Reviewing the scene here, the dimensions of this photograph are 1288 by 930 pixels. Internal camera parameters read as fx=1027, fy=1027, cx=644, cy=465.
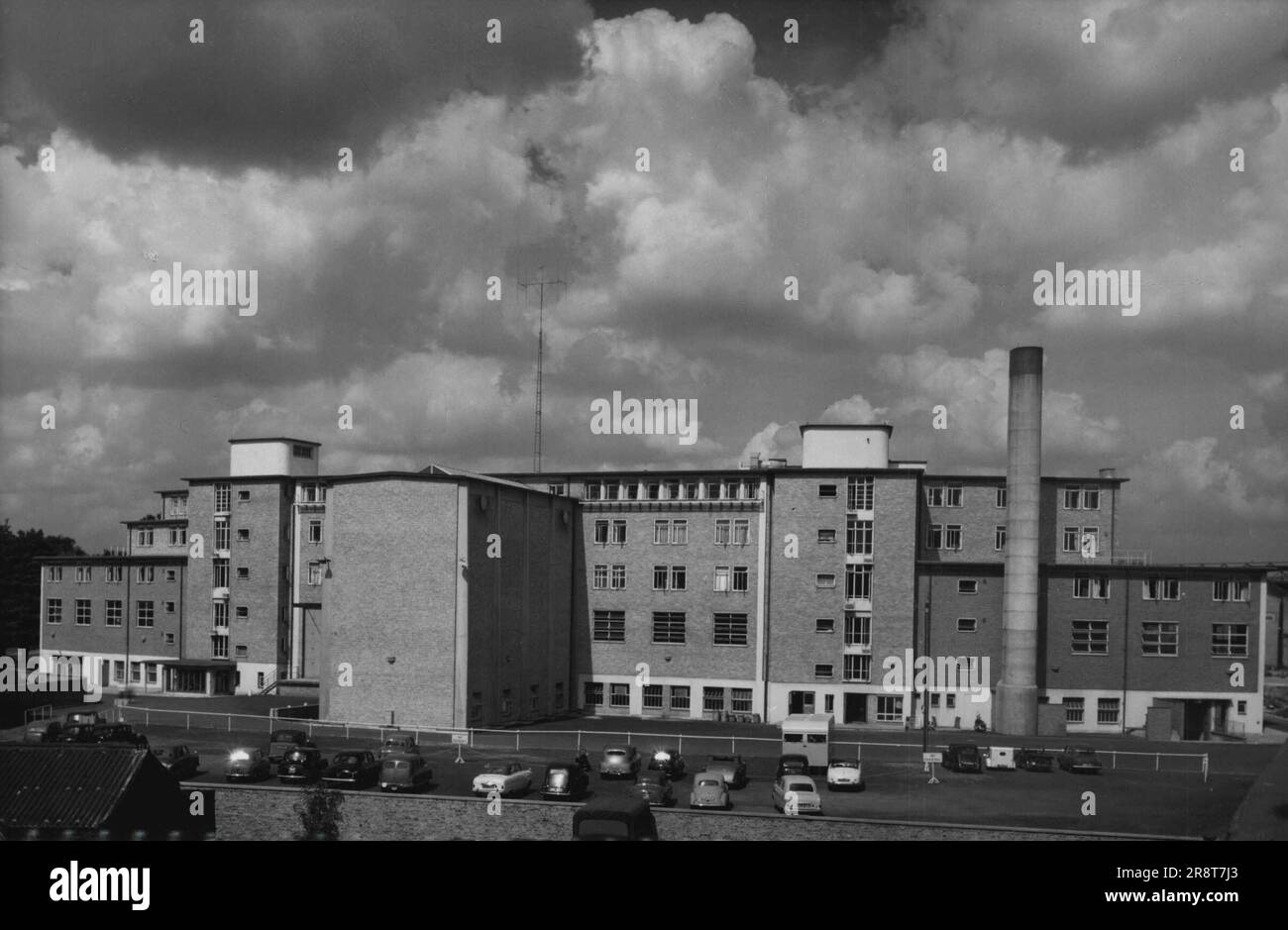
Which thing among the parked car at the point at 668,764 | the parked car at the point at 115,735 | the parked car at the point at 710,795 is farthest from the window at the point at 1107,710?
the parked car at the point at 115,735

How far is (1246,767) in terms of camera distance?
143 ft

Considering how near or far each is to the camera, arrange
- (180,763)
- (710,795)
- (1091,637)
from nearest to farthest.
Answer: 1. (710,795)
2. (180,763)
3. (1091,637)

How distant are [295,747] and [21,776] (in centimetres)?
1009

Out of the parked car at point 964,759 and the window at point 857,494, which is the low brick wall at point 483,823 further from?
the window at point 857,494

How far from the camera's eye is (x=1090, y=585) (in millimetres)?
58438

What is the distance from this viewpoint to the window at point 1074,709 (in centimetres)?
5722

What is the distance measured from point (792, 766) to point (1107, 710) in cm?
2775

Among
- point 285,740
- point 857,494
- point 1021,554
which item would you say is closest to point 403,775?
point 285,740

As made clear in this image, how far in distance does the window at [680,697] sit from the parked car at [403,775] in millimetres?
27202

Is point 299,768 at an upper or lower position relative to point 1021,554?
lower

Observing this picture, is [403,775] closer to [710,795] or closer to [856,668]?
[710,795]

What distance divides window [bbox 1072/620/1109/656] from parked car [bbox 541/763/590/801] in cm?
3533
